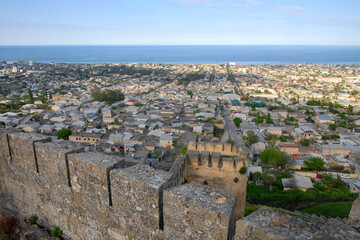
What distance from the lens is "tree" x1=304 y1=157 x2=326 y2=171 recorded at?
2589 centimetres

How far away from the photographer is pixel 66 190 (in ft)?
13.2

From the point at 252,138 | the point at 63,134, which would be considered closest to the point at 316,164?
the point at 252,138

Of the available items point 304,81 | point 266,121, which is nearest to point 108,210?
point 266,121

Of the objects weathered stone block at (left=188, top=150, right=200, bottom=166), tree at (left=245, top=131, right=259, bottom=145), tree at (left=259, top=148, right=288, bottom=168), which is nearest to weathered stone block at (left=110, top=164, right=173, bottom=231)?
weathered stone block at (left=188, top=150, right=200, bottom=166)

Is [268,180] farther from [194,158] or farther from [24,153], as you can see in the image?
[24,153]

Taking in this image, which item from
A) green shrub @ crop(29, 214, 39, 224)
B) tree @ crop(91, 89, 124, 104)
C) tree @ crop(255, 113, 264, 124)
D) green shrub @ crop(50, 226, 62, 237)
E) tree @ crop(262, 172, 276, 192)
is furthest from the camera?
tree @ crop(91, 89, 124, 104)

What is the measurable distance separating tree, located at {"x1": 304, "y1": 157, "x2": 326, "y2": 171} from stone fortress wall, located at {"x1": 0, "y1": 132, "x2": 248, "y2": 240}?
2631 cm

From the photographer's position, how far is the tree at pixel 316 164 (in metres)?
25.9

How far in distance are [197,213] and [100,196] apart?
1.55 m

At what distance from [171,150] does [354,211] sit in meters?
27.2

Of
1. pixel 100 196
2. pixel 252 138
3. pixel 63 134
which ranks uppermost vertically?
pixel 100 196

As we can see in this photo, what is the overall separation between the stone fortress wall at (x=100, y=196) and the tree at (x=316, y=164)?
86.3ft

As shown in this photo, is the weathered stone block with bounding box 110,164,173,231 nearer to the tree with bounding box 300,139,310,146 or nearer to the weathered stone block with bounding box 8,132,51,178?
the weathered stone block with bounding box 8,132,51,178

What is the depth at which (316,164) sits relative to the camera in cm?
2603
